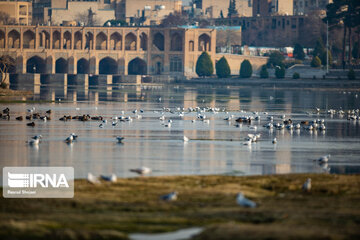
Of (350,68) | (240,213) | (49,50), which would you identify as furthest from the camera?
(49,50)

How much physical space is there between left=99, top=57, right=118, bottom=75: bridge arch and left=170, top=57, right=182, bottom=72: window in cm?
735

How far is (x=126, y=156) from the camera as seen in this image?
793 inches

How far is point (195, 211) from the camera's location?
12.6m

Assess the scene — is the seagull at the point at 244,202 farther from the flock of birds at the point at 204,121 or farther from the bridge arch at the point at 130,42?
the bridge arch at the point at 130,42

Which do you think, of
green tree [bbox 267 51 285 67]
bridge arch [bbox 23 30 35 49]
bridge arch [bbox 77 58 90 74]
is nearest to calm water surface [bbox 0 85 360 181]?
green tree [bbox 267 51 285 67]

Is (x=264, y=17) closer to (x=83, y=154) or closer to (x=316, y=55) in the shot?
(x=316, y=55)

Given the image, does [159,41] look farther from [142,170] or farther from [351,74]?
[142,170]

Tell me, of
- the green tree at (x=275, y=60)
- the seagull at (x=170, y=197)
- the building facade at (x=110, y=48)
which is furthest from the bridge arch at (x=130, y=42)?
the seagull at (x=170, y=197)

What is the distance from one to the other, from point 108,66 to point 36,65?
10.2 meters

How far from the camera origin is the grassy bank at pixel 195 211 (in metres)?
10.9

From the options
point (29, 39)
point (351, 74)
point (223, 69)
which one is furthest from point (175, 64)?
point (351, 74)

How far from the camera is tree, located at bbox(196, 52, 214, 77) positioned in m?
99.7

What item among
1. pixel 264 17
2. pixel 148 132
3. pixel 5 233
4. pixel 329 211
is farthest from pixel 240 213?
pixel 264 17

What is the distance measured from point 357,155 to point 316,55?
76.1 metres
